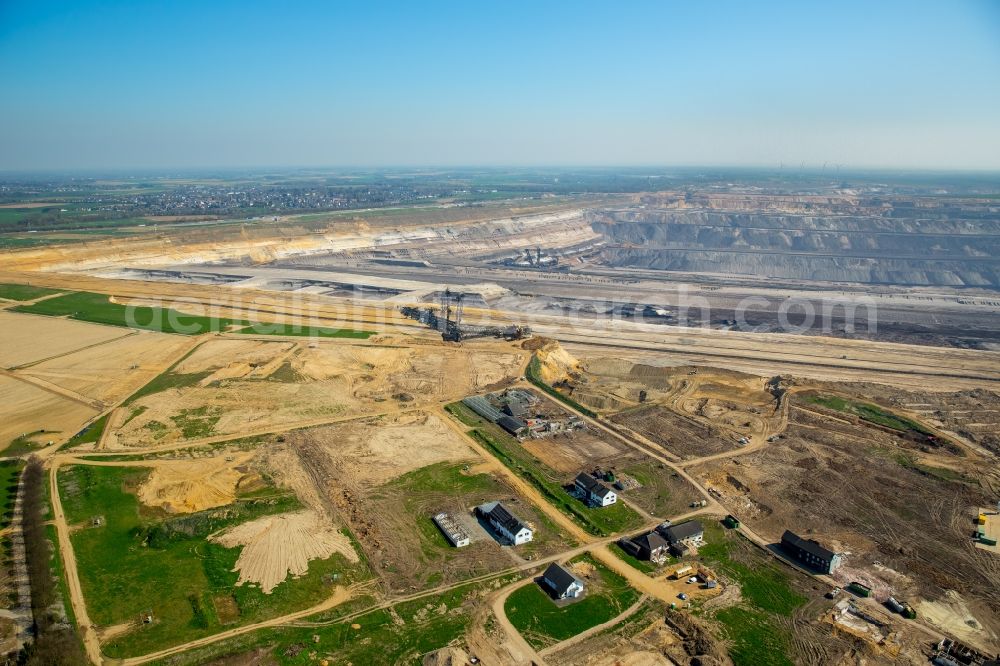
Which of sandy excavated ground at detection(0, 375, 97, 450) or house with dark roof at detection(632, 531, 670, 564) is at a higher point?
sandy excavated ground at detection(0, 375, 97, 450)

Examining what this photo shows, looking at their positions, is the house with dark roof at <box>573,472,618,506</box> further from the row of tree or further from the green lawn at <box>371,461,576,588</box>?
the row of tree

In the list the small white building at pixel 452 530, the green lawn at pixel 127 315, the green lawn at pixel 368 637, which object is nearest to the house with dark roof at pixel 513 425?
the small white building at pixel 452 530

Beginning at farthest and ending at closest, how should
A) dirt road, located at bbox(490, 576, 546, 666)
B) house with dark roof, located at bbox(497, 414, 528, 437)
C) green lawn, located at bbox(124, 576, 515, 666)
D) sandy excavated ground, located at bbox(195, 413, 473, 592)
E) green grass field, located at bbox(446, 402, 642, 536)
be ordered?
house with dark roof, located at bbox(497, 414, 528, 437) → green grass field, located at bbox(446, 402, 642, 536) → sandy excavated ground, located at bbox(195, 413, 473, 592) → dirt road, located at bbox(490, 576, 546, 666) → green lawn, located at bbox(124, 576, 515, 666)

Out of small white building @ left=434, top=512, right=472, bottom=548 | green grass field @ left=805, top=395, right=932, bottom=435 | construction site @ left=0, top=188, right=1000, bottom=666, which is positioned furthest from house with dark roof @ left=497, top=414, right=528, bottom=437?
green grass field @ left=805, top=395, right=932, bottom=435

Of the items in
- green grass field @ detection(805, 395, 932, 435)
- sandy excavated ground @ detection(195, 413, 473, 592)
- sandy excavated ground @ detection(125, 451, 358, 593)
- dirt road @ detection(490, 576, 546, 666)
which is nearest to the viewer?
dirt road @ detection(490, 576, 546, 666)

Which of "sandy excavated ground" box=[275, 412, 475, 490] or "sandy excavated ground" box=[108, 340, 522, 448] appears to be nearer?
"sandy excavated ground" box=[275, 412, 475, 490]

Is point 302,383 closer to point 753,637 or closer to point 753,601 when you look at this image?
point 753,601

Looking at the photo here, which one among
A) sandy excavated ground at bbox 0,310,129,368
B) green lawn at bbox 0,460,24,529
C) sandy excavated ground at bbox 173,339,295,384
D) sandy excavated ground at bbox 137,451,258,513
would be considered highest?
sandy excavated ground at bbox 0,310,129,368
